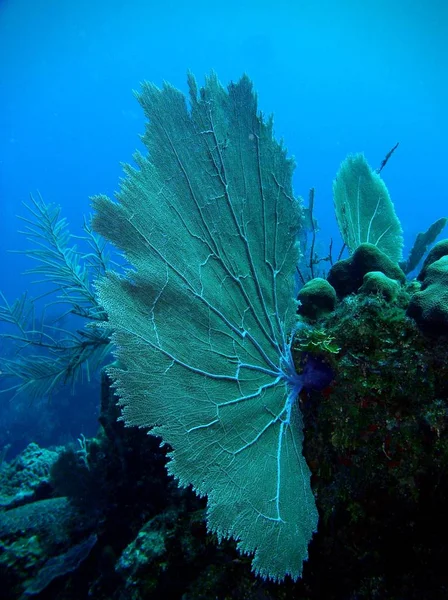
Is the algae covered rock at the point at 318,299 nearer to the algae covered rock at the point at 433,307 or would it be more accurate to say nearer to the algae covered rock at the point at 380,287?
the algae covered rock at the point at 380,287

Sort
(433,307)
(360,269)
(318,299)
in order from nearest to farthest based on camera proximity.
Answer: (433,307) < (318,299) < (360,269)

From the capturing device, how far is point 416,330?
2.18 meters

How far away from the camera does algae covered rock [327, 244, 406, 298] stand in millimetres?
3135

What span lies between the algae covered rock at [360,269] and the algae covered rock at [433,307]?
86 cm

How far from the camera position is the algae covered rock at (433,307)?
2023 mm

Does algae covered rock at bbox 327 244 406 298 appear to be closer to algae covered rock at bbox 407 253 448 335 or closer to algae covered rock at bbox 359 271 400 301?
algae covered rock at bbox 359 271 400 301

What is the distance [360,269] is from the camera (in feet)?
10.5

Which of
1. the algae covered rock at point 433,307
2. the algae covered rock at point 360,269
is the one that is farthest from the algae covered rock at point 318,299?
the algae covered rock at point 433,307

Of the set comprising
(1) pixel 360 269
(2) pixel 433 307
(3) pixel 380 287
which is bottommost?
(2) pixel 433 307

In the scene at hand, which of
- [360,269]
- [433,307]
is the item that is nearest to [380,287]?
[433,307]

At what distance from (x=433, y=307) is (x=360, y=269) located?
3.97 ft

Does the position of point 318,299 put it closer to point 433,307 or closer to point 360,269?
point 360,269

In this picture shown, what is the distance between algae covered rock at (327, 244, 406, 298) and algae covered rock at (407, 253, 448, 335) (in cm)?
86

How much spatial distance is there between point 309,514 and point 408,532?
0.58 metres
